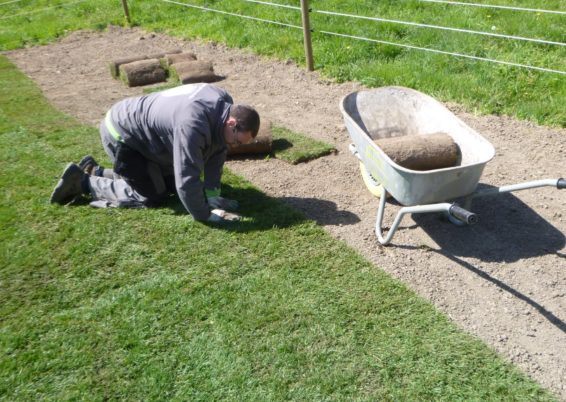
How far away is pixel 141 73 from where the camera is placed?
8273 mm

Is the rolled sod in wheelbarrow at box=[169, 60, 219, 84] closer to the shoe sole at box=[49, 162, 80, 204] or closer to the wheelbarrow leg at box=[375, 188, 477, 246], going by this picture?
the shoe sole at box=[49, 162, 80, 204]

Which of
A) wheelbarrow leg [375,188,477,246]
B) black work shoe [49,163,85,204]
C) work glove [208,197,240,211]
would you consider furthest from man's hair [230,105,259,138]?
black work shoe [49,163,85,204]

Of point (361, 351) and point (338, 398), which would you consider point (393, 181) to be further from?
point (338, 398)

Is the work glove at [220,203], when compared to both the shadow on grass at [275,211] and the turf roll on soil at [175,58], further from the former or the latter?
the turf roll on soil at [175,58]

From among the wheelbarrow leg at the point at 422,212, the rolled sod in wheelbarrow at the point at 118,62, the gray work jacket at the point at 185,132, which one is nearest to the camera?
the wheelbarrow leg at the point at 422,212

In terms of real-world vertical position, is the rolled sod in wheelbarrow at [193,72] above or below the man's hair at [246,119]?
below

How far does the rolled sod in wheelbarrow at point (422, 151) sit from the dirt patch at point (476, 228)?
0.49 meters

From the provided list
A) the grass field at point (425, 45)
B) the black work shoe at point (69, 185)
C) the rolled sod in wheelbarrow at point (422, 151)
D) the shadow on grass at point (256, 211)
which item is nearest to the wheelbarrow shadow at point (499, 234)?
the rolled sod in wheelbarrow at point (422, 151)

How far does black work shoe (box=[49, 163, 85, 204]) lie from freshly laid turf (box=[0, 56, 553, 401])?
126 mm

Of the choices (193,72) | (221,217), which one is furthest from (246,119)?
(193,72)

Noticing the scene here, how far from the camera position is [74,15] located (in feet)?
42.9

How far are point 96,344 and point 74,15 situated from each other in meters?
11.5

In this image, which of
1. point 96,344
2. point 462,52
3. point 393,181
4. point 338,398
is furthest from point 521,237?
point 462,52

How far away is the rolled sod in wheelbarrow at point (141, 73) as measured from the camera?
8.24 m
